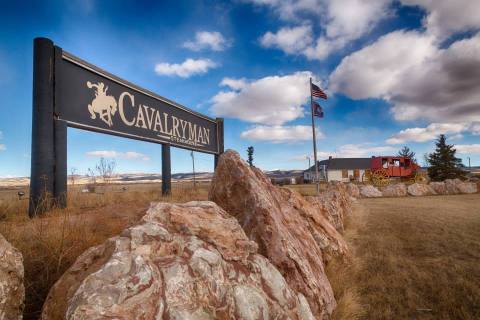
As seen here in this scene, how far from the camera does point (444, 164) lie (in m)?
37.7

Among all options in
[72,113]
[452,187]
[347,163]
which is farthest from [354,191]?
[347,163]

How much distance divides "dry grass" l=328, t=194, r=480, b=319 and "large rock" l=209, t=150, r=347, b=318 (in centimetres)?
53

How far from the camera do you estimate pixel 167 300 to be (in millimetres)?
1872

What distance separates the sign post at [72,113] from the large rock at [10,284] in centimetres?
243

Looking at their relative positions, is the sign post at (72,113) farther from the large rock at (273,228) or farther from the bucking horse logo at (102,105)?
the large rock at (273,228)

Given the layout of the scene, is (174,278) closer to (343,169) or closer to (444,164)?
(444,164)

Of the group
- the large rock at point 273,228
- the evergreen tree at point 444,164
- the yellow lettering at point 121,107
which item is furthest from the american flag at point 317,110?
the evergreen tree at point 444,164

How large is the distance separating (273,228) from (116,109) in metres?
6.99

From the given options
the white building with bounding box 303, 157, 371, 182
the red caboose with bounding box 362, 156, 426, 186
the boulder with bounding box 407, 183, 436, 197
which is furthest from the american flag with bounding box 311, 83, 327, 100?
the white building with bounding box 303, 157, 371, 182

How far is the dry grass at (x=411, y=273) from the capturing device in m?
3.81

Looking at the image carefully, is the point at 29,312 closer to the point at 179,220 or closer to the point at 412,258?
the point at 179,220

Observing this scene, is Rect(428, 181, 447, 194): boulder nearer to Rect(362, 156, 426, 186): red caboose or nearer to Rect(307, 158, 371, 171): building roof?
Rect(362, 156, 426, 186): red caboose

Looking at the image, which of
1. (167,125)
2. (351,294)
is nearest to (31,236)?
(351,294)

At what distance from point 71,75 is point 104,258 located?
20.9 ft
